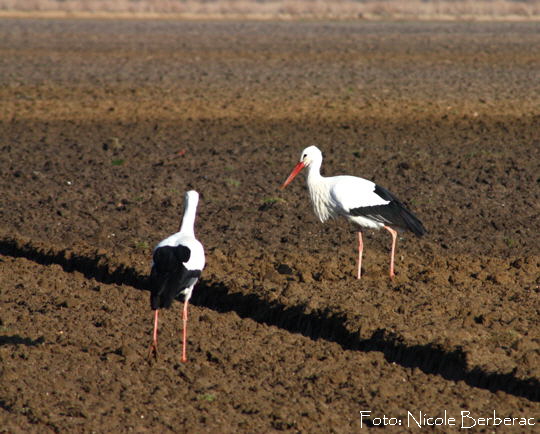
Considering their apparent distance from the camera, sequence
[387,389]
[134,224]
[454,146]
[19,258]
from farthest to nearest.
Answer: [454,146] < [134,224] < [19,258] < [387,389]

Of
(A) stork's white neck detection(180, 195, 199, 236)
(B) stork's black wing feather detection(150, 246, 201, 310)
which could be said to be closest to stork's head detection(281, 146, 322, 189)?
(A) stork's white neck detection(180, 195, 199, 236)

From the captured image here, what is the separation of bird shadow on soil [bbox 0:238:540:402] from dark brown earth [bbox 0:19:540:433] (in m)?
0.02

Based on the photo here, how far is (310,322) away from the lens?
8773 millimetres

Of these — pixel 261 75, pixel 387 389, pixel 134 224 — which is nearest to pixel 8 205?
pixel 134 224

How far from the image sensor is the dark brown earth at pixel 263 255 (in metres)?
7.13

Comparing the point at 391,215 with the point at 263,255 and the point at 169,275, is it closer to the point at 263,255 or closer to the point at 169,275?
the point at 263,255

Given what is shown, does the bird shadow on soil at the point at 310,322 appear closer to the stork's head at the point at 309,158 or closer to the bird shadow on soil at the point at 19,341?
the bird shadow on soil at the point at 19,341

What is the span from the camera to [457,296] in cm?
929

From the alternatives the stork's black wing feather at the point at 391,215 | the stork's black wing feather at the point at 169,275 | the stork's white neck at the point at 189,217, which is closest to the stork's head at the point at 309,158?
the stork's black wing feather at the point at 391,215

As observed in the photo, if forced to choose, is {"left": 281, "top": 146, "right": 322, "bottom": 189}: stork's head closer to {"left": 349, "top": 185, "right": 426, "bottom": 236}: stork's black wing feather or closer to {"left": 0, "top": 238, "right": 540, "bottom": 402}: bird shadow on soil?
{"left": 349, "top": 185, "right": 426, "bottom": 236}: stork's black wing feather

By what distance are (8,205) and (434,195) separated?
5681mm

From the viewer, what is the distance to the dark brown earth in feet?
23.4

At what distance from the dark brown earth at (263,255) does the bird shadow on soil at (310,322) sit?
0.06 feet

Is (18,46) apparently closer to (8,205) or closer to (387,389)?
(8,205)
